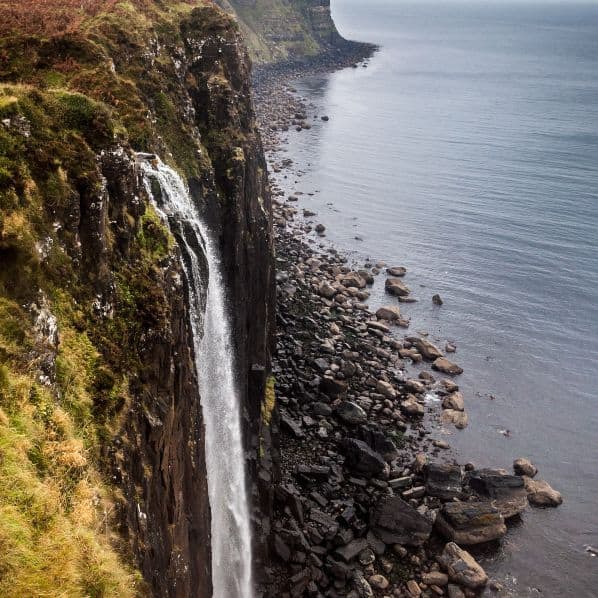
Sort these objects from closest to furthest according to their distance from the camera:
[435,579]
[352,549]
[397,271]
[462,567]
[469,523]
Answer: [435,579] < [352,549] < [462,567] < [469,523] < [397,271]

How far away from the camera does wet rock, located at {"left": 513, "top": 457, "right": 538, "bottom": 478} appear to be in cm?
3684

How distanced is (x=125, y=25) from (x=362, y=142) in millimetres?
84602

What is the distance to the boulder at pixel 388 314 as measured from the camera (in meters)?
51.9

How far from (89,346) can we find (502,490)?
2920cm

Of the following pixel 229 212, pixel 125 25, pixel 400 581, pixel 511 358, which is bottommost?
pixel 400 581

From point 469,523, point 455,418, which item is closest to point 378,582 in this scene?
point 469,523

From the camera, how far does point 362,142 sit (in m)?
106

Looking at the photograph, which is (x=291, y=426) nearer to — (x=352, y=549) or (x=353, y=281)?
(x=352, y=549)

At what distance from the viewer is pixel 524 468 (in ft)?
121

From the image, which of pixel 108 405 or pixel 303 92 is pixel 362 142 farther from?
pixel 108 405

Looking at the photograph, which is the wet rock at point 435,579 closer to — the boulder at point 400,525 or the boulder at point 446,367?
the boulder at point 400,525

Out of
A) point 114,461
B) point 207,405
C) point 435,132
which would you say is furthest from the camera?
point 435,132

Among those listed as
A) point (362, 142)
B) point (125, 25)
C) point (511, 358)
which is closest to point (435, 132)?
point (362, 142)

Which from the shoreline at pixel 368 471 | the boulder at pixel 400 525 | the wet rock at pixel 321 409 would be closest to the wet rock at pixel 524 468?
the shoreline at pixel 368 471
